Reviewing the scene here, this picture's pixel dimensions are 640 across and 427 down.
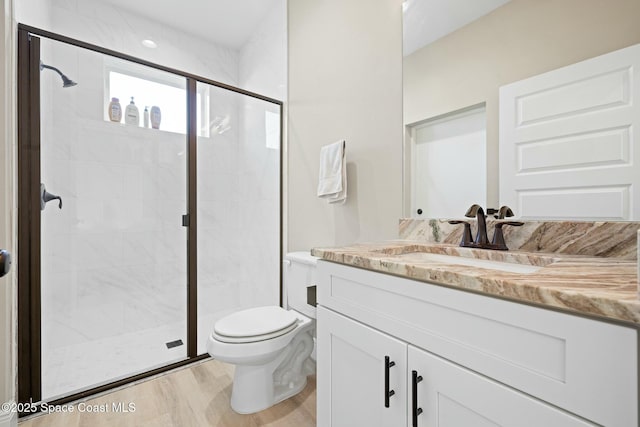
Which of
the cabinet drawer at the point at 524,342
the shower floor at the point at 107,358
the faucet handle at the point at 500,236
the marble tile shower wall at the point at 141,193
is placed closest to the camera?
the cabinet drawer at the point at 524,342

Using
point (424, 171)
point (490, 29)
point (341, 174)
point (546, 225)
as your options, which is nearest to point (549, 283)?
point (546, 225)

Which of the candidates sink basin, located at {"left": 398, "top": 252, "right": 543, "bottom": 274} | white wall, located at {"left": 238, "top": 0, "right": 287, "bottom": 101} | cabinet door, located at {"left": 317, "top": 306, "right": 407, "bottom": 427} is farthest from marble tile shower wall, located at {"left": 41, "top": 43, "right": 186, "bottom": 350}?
sink basin, located at {"left": 398, "top": 252, "right": 543, "bottom": 274}

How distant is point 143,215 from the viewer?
2.37 metres

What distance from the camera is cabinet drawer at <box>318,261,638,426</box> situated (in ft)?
1.45

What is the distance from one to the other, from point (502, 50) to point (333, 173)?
93cm

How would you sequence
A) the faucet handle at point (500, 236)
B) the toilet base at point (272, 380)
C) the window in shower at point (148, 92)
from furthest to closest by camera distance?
the window in shower at point (148, 92) < the toilet base at point (272, 380) < the faucet handle at point (500, 236)

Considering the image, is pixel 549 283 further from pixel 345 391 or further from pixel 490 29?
pixel 490 29

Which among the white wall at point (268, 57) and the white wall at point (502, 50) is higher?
the white wall at point (268, 57)

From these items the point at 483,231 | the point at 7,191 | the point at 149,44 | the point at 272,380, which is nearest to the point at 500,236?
the point at 483,231

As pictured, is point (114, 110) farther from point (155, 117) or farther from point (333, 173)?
point (333, 173)

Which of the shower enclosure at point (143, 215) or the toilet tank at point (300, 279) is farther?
the shower enclosure at point (143, 215)

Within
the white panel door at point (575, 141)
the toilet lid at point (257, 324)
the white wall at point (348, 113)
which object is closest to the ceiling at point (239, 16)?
the white wall at point (348, 113)

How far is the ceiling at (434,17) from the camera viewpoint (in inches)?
47.1

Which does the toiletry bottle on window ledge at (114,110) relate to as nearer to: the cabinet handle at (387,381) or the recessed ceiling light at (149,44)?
the recessed ceiling light at (149,44)
